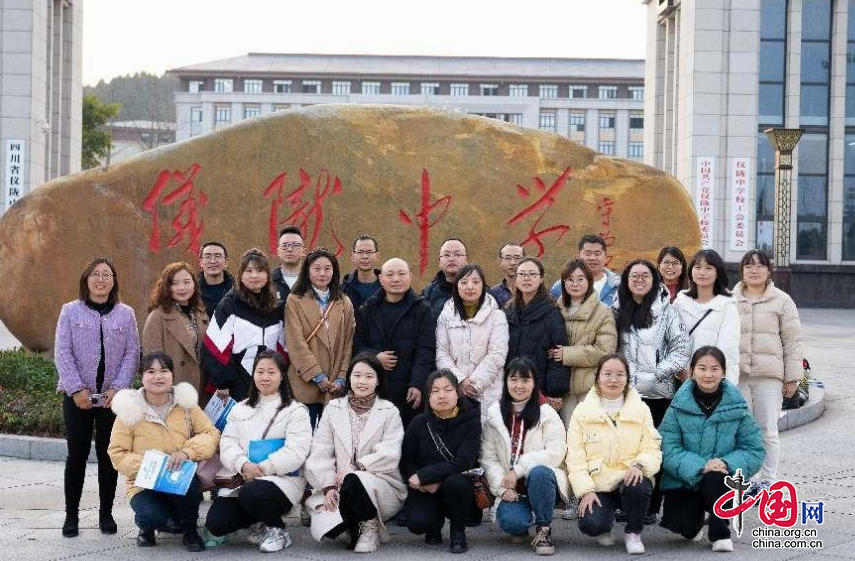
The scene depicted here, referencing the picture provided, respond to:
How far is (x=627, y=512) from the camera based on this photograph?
165 inches

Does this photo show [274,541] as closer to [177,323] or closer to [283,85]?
[177,323]

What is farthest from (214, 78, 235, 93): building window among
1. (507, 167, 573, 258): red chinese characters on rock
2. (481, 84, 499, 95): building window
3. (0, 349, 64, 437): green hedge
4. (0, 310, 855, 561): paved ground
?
(0, 310, 855, 561): paved ground

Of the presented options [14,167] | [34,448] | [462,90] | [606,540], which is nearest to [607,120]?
[462,90]

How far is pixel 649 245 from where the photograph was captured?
24.0 ft

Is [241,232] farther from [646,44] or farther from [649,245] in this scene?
[646,44]

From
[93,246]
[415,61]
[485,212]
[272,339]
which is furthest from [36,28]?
[415,61]

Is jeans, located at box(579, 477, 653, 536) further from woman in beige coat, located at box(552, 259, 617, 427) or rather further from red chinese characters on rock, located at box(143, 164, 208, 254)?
red chinese characters on rock, located at box(143, 164, 208, 254)

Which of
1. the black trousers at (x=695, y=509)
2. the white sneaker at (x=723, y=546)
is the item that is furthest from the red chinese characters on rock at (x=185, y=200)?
the white sneaker at (x=723, y=546)

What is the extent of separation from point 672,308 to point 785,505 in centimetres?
101

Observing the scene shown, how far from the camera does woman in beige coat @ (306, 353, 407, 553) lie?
4.20 metres

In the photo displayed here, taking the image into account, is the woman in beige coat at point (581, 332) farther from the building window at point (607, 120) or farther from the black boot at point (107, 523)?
the building window at point (607, 120)

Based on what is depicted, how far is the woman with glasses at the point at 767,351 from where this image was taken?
493cm

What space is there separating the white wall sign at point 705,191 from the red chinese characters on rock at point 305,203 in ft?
43.8

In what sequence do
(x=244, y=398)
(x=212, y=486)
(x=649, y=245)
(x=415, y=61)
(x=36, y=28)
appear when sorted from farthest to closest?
(x=415, y=61) < (x=36, y=28) < (x=649, y=245) < (x=244, y=398) < (x=212, y=486)
